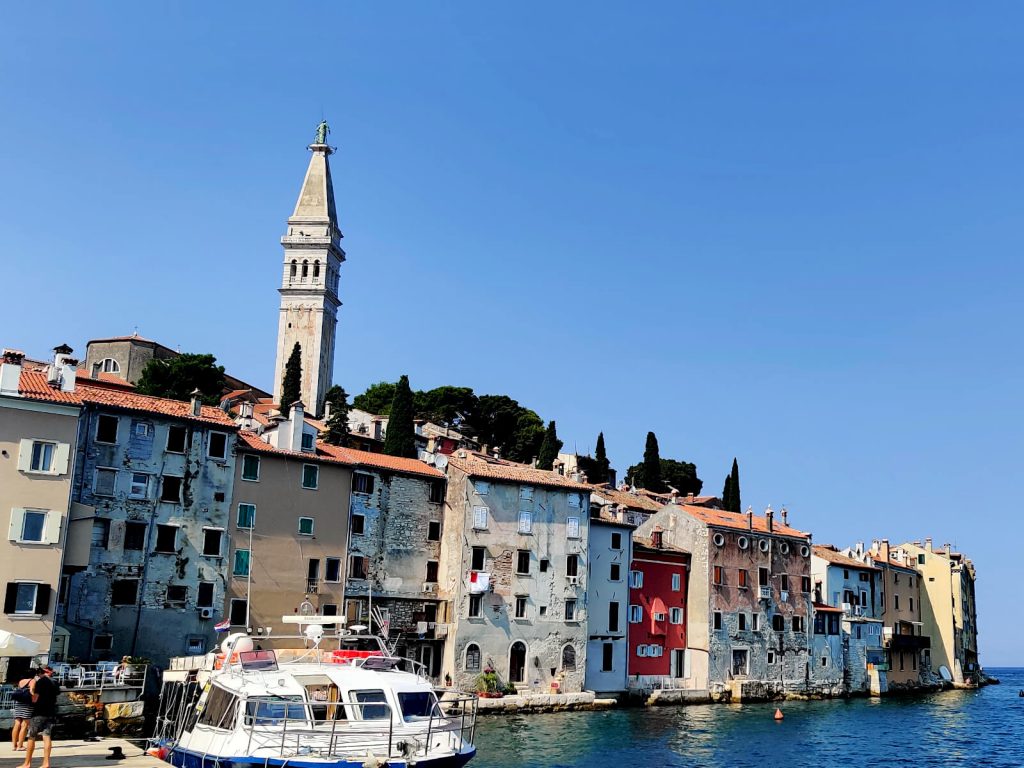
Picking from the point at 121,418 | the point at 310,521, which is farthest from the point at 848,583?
the point at 121,418

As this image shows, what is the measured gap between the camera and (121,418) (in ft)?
134

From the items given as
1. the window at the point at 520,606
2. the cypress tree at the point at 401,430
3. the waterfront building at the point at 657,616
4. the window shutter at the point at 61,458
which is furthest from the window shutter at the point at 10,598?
the cypress tree at the point at 401,430

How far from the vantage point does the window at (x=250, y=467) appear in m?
44.4

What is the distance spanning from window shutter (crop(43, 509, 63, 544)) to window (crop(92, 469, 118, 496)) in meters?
3.92

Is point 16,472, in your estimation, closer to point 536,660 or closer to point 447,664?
point 447,664

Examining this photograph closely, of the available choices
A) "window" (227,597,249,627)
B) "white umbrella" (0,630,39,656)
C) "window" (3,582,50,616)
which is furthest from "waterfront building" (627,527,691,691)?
"white umbrella" (0,630,39,656)

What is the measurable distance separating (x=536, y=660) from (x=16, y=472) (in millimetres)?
26849

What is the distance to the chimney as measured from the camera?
1410 inches

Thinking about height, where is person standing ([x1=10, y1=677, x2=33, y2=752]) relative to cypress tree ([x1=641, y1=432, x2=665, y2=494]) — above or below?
below

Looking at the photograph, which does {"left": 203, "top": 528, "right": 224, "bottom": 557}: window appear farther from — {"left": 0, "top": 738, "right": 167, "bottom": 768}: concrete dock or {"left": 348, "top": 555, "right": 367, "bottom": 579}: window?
{"left": 0, "top": 738, "right": 167, "bottom": 768}: concrete dock

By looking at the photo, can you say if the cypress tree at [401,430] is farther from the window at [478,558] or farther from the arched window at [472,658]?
the arched window at [472,658]

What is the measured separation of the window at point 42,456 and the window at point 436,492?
1960cm

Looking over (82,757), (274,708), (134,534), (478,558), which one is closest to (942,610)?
(478,558)

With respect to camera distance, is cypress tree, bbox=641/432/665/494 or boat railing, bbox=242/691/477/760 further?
cypress tree, bbox=641/432/665/494
